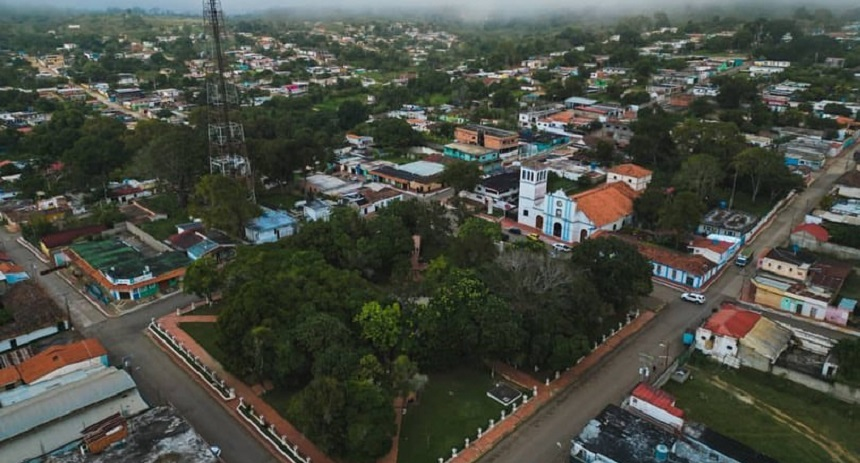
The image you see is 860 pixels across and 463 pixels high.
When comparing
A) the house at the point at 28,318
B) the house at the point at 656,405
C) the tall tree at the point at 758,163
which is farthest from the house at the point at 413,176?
the house at the point at 656,405

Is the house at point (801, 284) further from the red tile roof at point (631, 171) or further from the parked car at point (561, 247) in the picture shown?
the red tile roof at point (631, 171)

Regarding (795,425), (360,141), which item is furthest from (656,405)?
(360,141)

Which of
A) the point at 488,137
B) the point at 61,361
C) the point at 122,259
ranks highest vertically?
the point at 488,137

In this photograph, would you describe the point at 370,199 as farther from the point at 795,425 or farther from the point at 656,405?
the point at 795,425

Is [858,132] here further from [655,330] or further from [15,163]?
[15,163]

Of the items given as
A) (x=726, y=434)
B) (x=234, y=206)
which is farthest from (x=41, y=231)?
(x=726, y=434)

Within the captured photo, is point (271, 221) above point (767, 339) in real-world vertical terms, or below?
above

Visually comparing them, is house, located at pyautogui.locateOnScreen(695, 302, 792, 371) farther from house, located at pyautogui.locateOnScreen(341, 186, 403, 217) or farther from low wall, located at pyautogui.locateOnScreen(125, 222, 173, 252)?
low wall, located at pyautogui.locateOnScreen(125, 222, 173, 252)
